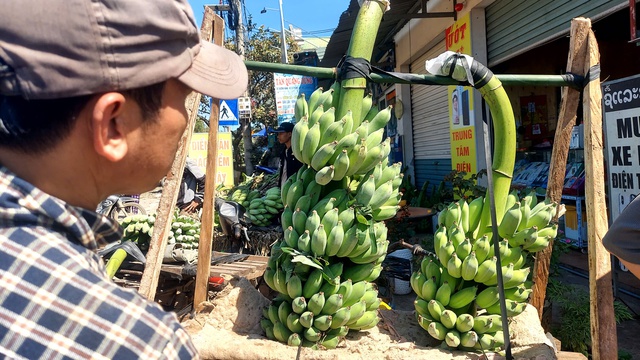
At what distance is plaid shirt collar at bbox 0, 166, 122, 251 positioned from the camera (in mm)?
680

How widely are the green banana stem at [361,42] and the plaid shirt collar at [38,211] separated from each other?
5.88 feet

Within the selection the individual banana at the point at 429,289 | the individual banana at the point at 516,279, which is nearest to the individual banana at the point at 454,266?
the individual banana at the point at 429,289

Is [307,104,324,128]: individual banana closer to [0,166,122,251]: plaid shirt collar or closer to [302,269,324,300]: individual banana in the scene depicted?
[302,269,324,300]: individual banana

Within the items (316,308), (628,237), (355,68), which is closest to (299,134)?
(355,68)

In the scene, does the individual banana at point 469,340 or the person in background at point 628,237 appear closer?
the person in background at point 628,237

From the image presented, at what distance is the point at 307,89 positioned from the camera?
1461cm

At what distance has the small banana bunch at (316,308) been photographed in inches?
92.1

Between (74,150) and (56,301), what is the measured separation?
0.24m

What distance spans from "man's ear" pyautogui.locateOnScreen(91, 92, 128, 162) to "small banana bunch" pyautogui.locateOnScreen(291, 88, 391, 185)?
1554 millimetres

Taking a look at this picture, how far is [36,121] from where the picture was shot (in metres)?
0.73

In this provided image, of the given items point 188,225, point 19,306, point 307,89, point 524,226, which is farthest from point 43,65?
point 307,89

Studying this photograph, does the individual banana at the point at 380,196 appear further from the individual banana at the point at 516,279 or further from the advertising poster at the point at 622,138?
the advertising poster at the point at 622,138

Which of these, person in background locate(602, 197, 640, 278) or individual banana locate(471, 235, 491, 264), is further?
individual banana locate(471, 235, 491, 264)

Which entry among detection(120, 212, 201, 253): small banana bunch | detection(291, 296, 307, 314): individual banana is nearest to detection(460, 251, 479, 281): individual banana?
detection(291, 296, 307, 314): individual banana
